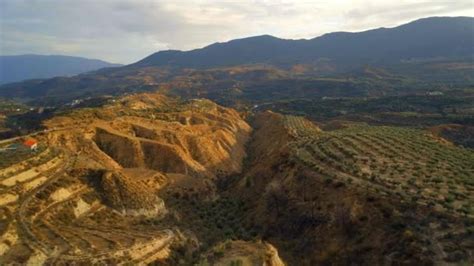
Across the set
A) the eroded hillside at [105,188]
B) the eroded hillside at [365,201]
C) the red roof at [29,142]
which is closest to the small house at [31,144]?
the red roof at [29,142]

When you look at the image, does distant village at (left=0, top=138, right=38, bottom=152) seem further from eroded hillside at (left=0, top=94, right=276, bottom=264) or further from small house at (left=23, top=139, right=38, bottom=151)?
eroded hillside at (left=0, top=94, right=276, bottom=264)

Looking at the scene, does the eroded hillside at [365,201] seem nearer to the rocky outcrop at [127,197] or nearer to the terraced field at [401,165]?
the terraced field at [401,165]

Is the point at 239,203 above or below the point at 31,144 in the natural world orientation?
below

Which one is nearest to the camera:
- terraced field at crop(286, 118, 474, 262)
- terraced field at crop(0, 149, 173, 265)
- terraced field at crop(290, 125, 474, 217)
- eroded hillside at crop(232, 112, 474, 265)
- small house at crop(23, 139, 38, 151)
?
terraced field at crop(286, 118, 474, 262)

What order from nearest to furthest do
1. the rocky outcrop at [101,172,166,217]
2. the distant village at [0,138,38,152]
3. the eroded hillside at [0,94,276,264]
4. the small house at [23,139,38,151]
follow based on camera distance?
1. the eroded hillside at [0,94,276,264]
2. the rocky outcrop at [101,172,166,217]
3. the distant village at [0,138,38,152]
4. the small house at [23,139,38,151]

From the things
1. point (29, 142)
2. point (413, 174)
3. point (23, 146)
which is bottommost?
point (413, 174)

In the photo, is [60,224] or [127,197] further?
[127,197]

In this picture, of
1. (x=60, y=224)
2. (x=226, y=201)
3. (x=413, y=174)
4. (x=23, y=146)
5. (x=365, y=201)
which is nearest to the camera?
(x=365, y=201)

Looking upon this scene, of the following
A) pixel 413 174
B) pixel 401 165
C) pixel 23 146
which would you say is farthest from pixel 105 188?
pixel 413 174

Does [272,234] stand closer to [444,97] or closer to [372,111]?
[372,111]

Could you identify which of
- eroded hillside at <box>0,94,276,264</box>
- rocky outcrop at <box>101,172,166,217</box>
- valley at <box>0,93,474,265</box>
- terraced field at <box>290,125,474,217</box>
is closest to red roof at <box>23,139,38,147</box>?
valley at <box>0,93,474,265</box>

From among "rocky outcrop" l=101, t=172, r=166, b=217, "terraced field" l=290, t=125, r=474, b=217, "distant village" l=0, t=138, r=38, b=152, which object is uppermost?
"distant village" l=0, t=138, r=38, b=152

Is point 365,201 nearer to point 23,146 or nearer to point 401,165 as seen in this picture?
point 401,165
